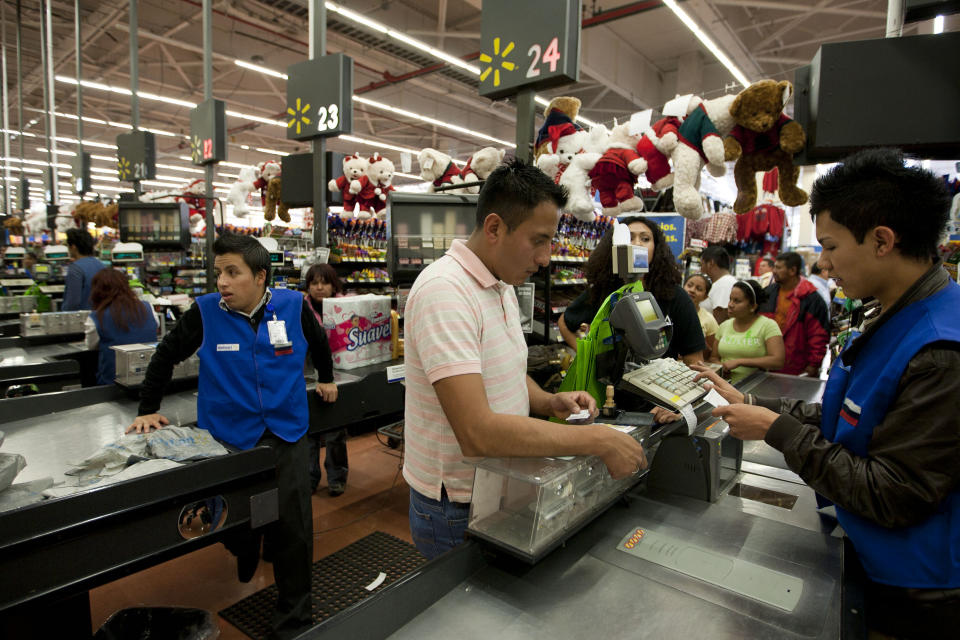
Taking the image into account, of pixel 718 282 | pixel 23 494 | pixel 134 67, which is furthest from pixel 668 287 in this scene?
pixel 134 67

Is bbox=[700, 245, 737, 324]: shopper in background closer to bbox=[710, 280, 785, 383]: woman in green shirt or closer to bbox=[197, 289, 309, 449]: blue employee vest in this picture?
bbox=[710, 280, 785, 383]: woman in green shirt

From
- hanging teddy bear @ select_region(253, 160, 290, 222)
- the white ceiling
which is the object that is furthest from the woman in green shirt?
hanging teddy bear @ select_region(253, 160, 290, 222)

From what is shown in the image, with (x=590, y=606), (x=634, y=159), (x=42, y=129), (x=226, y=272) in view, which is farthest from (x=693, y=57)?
(x=42, y=129)

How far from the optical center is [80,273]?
4.84 metres

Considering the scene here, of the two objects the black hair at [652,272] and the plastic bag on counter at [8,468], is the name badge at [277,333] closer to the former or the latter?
the plastic bag on counter at [8,468]

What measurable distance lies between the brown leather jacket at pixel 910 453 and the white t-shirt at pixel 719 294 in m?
4.22

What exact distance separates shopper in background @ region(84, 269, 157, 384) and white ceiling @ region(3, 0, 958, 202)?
6342 mm

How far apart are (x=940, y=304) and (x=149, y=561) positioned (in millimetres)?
2130

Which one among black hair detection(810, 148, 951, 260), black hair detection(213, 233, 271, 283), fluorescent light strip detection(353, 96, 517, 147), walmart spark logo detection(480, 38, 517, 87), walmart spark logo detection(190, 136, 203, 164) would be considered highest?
fluorescent light strip detection(353, 96, 517, 147)

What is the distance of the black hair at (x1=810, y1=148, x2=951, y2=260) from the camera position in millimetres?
1039

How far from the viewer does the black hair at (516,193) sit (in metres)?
1.26

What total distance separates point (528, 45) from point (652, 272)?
133 cm

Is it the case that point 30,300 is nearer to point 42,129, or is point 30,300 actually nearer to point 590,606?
point 590,606

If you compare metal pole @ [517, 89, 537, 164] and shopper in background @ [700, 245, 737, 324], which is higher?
metal pole @ [517, 89, 537, 164]
